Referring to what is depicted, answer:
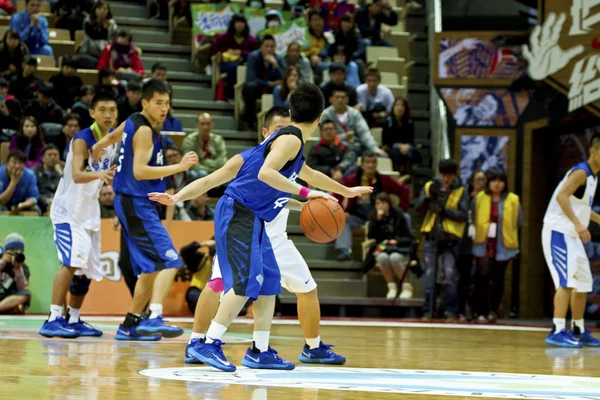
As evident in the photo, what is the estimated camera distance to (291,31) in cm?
1695

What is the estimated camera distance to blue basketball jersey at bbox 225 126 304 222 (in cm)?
638

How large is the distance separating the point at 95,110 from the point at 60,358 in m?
2.56

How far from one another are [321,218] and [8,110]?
8.88m

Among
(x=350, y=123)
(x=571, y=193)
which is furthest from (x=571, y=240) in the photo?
(x=350, y=123)

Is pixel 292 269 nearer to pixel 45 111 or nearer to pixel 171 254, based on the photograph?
pixel 171 254

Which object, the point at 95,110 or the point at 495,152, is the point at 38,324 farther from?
the point at 495,152

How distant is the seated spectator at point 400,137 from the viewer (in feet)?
49.0

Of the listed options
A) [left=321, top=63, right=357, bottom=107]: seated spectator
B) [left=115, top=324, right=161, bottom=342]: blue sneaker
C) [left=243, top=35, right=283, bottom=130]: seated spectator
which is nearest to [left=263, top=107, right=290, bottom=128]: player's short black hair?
[left=115, top=324, right=161, bottom=342]: blue sneaker

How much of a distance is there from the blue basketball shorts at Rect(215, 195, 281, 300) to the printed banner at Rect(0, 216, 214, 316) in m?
5.97

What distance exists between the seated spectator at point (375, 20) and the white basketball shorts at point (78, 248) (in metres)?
9.52

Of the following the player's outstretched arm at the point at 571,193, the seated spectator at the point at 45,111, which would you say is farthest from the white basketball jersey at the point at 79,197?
the seated spectator at the point at 45,111

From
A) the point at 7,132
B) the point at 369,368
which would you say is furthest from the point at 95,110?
the point at 7,132

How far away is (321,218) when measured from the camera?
6457 millimetres

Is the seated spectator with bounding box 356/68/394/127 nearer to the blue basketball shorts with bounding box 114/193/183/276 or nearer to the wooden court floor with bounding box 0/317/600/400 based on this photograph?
the wooden court floor with bounding box 0/317/600/400
